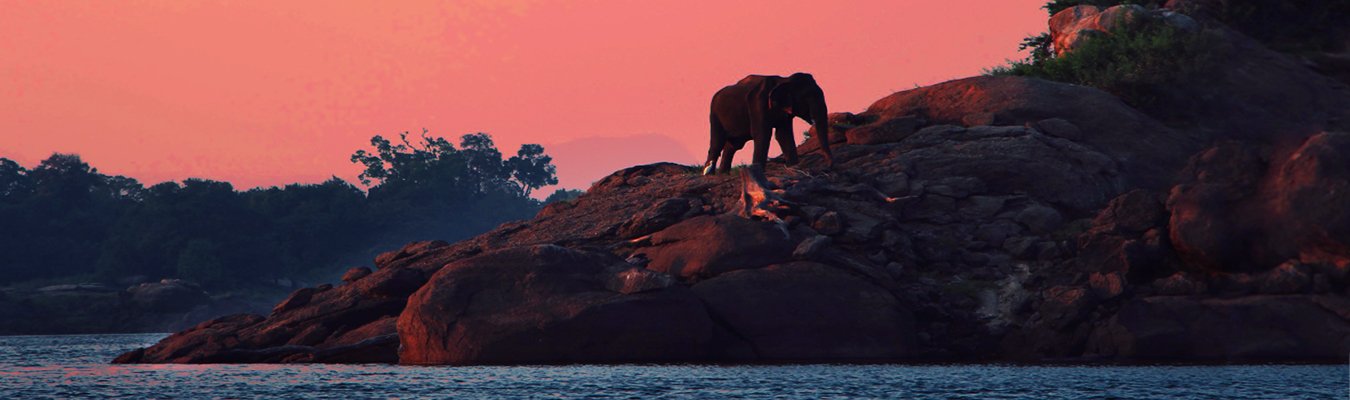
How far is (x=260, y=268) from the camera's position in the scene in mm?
131250

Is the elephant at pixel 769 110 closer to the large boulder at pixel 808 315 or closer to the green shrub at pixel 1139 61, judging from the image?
the large boulder at pixel 808 315

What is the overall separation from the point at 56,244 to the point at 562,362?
338 ft

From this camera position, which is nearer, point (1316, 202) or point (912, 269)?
point (1316, 202)

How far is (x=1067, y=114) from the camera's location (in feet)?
160

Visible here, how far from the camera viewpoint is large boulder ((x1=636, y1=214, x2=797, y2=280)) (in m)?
39.0

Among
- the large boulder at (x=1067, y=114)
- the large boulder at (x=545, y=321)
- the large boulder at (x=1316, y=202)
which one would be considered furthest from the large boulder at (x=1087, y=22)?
the large boulder at (x=545, y=321)

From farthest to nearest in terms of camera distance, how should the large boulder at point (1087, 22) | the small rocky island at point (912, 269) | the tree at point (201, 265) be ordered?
the tree at point (201, 265)
the large boulder at point (1087, 22)
the small rocky island at point (912, 269)

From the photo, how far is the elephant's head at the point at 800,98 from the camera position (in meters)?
45.2

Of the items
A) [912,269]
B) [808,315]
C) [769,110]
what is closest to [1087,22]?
[769,110]

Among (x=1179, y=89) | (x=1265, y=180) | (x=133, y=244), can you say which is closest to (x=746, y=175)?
(x=1265, y=180)

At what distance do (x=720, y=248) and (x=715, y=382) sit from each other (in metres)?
10.1

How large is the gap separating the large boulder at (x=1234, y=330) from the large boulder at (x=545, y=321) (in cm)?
1006

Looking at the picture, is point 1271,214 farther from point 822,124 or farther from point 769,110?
point 769,110

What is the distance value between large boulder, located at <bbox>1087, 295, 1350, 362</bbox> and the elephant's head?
478 inches
